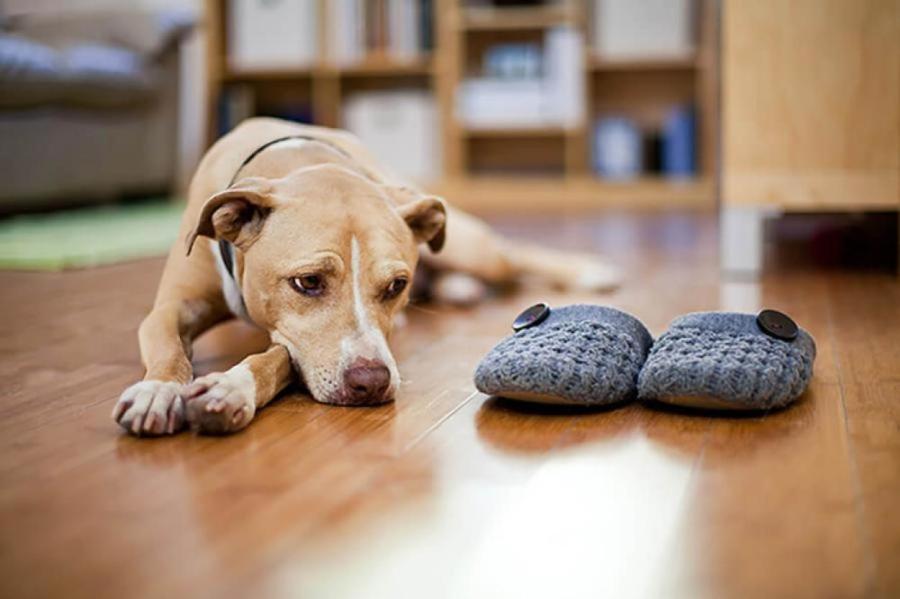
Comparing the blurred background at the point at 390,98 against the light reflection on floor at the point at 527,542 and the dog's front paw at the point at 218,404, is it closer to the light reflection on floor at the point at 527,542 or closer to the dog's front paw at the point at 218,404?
the dog's front paw at the point at 218,404

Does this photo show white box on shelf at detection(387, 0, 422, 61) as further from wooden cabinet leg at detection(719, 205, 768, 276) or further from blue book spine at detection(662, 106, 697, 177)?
wooden cabinet leg at detection(719, 205, 768, 276)

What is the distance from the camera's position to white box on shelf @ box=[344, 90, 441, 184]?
533 cm

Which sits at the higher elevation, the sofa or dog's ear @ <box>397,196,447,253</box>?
the sofa

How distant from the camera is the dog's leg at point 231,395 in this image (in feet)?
4.25

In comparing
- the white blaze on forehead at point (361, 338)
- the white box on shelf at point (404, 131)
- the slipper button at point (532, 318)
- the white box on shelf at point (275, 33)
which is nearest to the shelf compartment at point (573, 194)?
the white box on shelf at point (404, 131)

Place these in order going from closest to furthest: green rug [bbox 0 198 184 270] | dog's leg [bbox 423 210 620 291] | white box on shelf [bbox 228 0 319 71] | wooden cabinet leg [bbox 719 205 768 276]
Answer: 1. dog's leg [bbox 423 210 620 291]
2. wooden cabinet leg [bbox 719 205 768 276]
3. green rug [bbox 0 198 184 270]
4. white box on shelf [bbox 228 0 319 71]

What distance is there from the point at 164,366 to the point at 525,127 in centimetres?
384

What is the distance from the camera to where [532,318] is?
62.3 inches

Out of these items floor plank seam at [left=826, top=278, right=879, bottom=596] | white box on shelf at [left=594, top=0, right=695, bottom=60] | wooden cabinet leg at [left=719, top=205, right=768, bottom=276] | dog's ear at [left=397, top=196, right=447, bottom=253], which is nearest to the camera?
floor plank seam at [left=826, top=278, right=879, bottom=596]

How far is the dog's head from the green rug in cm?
164

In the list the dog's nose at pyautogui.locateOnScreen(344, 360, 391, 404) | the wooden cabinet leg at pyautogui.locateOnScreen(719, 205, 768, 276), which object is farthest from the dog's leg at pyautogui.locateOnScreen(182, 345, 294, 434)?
the wooden cabinet leg at pyautogui.locateOnScreen(719, 205, 768, 276)

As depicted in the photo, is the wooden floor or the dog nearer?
the wooden floor

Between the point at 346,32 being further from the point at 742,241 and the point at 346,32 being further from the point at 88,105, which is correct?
the point at 742,241

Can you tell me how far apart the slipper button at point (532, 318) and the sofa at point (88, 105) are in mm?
2918
